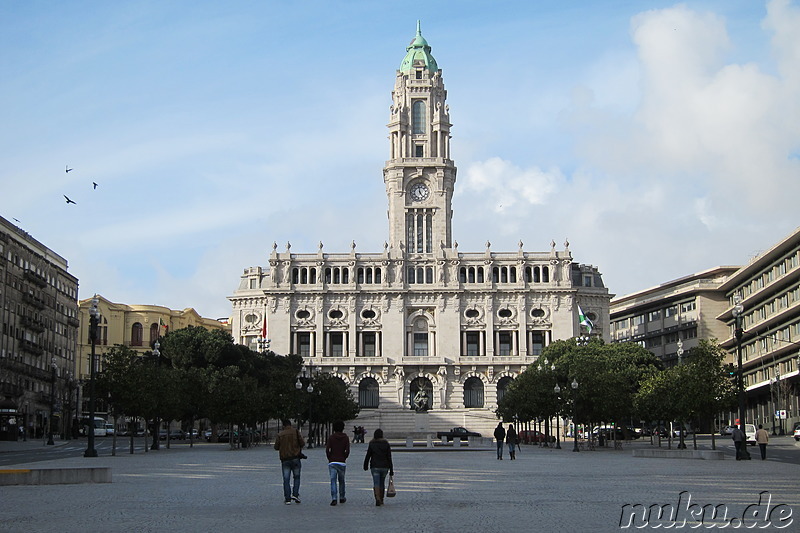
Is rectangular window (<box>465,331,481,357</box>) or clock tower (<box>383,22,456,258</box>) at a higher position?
clock tower (<box>383,22,456,258</box>)

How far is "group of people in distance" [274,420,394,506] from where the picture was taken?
77.7 ft

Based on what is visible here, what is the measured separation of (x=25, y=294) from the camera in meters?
103

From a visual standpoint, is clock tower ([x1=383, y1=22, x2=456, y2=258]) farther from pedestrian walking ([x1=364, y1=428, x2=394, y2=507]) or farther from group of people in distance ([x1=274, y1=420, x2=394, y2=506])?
pedestrian walking ([x1=364, y1=428, x2=394, y2=507])

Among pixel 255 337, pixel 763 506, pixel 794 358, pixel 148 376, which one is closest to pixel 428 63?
pixel 255 337

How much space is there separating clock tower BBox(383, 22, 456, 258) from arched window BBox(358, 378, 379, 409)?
17587mm

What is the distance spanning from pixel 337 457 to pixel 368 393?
11093 centimetres

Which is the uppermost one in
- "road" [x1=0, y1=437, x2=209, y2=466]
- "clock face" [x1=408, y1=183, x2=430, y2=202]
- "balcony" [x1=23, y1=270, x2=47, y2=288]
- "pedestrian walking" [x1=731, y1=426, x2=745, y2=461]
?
"clock face" [x1=408, y1=183, x2=430, y2=202]

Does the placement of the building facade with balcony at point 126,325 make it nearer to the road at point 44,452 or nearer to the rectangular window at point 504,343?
the rectangular window at point 504,343

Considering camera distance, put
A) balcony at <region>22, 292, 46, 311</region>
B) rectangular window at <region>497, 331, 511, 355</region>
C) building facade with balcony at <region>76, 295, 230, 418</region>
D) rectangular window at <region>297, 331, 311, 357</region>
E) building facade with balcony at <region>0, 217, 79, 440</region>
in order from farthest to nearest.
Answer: building facade with balcony at <region>76, 295, 230, 418</region> < rectangular window at <region>297, 331, 311, 357</region> < rectangular window at <region>497, 331, 511, 355</region> < balcony at <region>22, 292, 46, 311</region> < building facade with balcony at <region>0, 217, 79, 440</region>

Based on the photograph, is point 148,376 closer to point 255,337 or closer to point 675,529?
point 675,529

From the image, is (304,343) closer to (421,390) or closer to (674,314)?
(421,390)

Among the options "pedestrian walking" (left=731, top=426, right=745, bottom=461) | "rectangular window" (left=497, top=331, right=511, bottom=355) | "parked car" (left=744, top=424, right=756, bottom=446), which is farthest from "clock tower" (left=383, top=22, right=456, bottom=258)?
"pedestrian walking" (left=731, top=426, right=745, bottom=461)

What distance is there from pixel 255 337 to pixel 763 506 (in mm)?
121166

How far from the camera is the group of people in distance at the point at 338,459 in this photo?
23.7m
